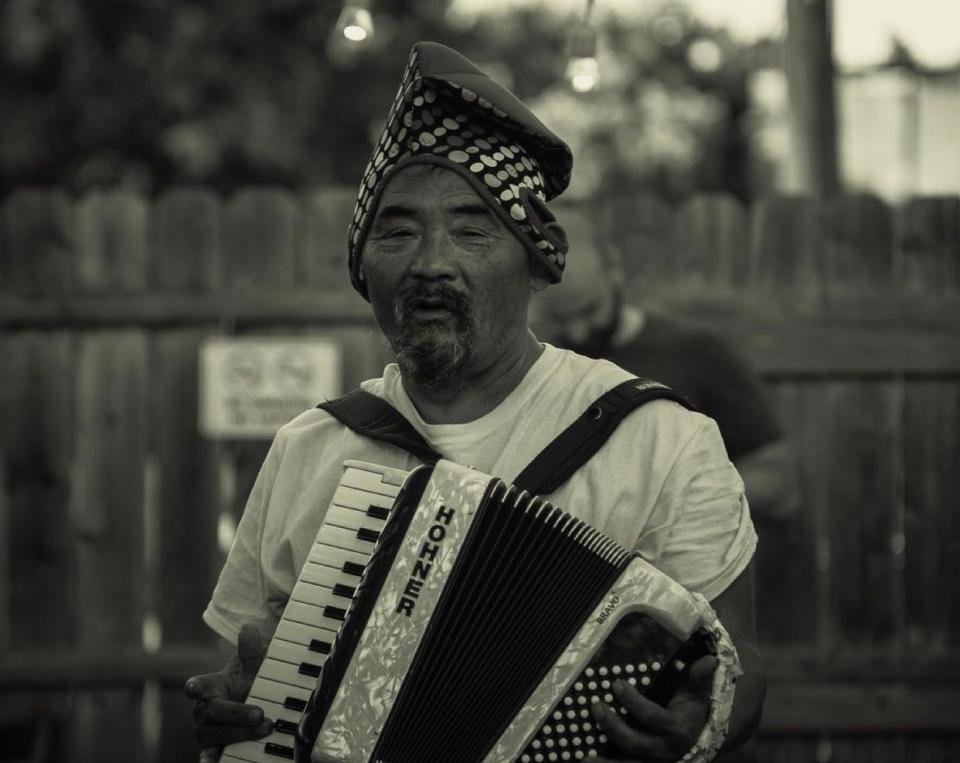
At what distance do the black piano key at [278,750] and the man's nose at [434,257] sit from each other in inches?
30.3

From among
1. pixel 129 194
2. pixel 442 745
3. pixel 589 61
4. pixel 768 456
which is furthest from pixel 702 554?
pixel 129 194

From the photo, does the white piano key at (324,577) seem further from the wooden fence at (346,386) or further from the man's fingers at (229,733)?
the wooden fence at (346,386)

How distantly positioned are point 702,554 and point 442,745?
519mm

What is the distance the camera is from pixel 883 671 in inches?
203

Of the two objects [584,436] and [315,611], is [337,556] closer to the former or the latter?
[315,611]

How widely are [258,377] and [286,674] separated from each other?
3150 millimetres

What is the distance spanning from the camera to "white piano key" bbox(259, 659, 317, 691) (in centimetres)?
206

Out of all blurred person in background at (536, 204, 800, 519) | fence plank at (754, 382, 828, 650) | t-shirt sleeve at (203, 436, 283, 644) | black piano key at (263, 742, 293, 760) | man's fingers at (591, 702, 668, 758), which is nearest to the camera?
man's fingers at (591, 702, 668, 758)

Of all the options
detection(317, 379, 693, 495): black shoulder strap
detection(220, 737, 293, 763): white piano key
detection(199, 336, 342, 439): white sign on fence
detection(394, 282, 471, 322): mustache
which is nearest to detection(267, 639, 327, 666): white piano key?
detection(220, 737, 293, 763): white piano key

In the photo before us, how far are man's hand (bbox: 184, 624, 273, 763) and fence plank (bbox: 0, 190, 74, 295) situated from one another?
3311 millimetres

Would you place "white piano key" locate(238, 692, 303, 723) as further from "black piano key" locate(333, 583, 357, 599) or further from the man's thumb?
"black piano key" locate(333, 583, 357, 599)

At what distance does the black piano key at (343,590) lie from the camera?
6.78ft

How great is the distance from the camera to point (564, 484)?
2.20 metres

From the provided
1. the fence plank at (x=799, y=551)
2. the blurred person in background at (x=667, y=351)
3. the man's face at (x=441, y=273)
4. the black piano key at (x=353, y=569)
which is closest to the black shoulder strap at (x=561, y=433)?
the man's face at (x=441, y=273)
